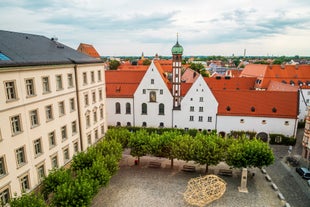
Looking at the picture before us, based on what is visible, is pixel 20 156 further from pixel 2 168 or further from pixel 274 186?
pixel 274 186

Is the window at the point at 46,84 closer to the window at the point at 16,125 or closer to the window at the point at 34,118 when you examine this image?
the window at the point at 34,118

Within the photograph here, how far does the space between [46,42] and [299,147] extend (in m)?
49.3

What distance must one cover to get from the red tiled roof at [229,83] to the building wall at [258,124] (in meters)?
15.9

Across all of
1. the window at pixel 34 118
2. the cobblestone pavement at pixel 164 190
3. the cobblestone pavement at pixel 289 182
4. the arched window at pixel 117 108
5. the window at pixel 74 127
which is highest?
the window at pixel 34 118

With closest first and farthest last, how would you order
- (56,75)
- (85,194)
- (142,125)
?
(85,194) < (56,75) < (142,125)

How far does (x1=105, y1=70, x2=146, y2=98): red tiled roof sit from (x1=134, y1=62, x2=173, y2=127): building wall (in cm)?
289

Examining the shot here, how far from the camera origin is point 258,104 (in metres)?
46.3

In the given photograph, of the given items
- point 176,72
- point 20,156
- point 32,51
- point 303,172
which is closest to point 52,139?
point 20,156

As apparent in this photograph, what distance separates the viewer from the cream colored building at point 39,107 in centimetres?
2103

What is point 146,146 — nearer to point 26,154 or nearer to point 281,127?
point 26,154

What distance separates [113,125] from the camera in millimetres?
54000

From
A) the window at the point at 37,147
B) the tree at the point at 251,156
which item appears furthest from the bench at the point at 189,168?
the window at the point at 37,147

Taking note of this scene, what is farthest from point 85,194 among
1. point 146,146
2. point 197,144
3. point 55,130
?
point 197,144

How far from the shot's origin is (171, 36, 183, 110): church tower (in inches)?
1902
